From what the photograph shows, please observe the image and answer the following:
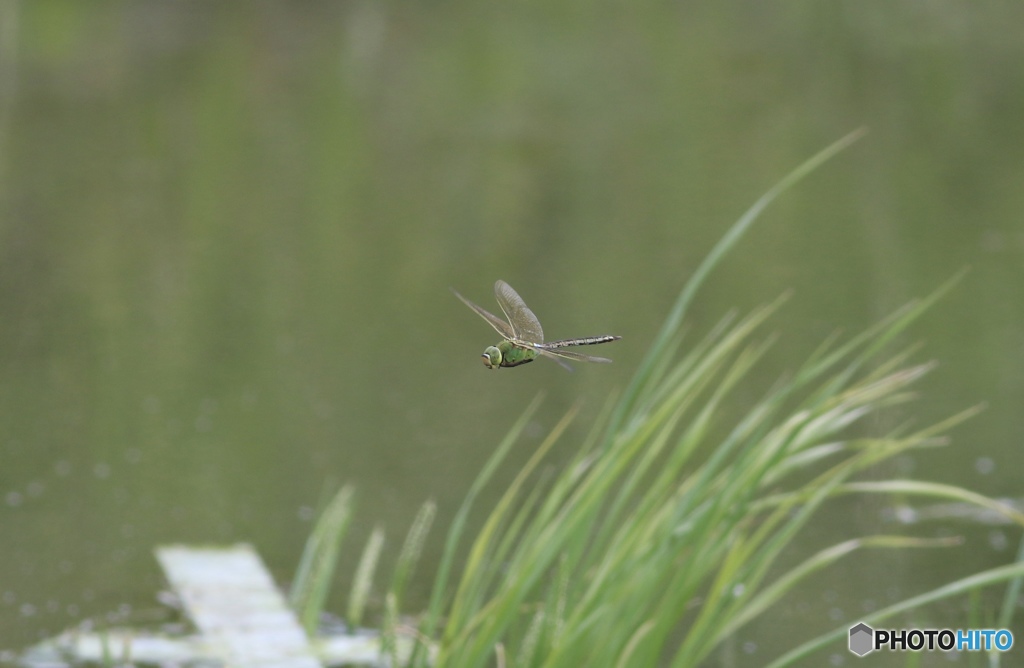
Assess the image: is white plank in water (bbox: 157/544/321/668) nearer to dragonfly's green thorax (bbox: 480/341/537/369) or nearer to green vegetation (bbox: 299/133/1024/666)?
green vegetation (bbox: 299/133/1024/666)

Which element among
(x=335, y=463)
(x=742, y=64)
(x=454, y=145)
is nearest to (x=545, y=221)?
(x=454, y=145)

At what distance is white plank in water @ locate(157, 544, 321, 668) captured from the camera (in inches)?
134

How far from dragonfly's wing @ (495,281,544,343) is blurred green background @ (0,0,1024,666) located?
10.6 feet

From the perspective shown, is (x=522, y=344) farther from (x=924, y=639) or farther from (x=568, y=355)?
(x=924, y=639)

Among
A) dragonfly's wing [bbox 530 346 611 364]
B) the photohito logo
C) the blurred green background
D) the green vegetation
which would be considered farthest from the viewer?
the blurred green background

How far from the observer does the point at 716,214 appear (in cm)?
955

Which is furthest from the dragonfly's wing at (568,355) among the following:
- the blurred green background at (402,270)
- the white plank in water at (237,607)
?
the blurred green background at (402,270)

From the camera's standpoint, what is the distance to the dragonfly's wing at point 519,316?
0.81m

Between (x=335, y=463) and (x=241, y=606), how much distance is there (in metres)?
1.58

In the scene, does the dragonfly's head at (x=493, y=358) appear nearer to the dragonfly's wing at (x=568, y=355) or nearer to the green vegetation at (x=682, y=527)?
the dragonfly's wing at (x=568, y=355)

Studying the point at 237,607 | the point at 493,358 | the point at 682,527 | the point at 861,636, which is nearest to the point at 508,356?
the point at 493,358

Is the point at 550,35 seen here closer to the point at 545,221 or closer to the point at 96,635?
the point at 545,221

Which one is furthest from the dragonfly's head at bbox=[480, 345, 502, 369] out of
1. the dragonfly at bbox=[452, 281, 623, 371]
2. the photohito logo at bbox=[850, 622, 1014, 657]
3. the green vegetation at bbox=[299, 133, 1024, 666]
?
the photohito logo at bbox=[850, 622, 1014, 657]

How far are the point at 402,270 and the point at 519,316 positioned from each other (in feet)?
23.7
